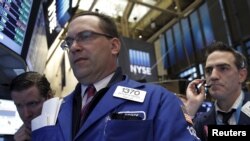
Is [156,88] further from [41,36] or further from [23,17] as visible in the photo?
[41,36]

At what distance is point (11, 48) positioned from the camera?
7.33ft

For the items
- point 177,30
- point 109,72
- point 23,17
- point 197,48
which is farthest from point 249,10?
point 109,72

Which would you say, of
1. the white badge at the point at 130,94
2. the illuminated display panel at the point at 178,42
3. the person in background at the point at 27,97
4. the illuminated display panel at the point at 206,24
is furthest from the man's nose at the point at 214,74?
the illuminated display panel at the point at 178,42

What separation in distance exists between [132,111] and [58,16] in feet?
8.19

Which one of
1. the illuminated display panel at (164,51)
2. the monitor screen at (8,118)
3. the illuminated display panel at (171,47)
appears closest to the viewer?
the monitor screen at (8,118)

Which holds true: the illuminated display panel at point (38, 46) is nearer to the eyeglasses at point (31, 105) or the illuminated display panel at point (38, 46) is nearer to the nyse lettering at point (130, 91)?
the eyeglasses at point (31, 105)

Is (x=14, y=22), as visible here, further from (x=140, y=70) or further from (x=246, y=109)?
(x=140, y=70)

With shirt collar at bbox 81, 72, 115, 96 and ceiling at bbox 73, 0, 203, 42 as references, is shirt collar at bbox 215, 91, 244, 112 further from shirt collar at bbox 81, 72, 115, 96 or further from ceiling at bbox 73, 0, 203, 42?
ceiling at bbox 73, 0, 203, 42

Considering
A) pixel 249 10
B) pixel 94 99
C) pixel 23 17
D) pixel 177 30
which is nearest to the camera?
pixel 94 99

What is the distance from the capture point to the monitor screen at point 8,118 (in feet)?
8.17

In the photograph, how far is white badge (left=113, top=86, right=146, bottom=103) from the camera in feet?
4.38

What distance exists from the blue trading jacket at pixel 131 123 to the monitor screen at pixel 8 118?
1.21 m

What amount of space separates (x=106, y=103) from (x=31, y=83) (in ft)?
2.39

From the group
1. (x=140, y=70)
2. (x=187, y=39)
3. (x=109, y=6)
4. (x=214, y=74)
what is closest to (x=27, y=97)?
(x=214, y=74)
